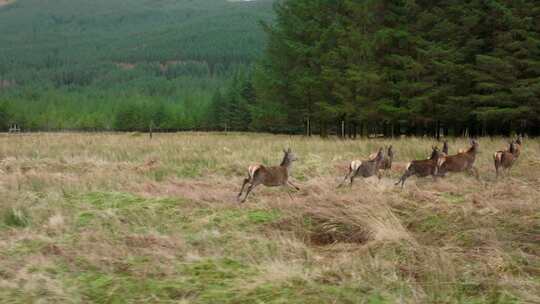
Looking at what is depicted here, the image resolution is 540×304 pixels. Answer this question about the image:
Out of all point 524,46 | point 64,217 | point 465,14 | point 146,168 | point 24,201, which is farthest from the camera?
point 465,14

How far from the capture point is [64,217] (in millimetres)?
7473

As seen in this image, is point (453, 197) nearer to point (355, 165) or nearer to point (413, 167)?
point (413, 167)

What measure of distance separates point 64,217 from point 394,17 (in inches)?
951

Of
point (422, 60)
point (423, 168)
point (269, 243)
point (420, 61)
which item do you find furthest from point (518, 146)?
point (420, 61)

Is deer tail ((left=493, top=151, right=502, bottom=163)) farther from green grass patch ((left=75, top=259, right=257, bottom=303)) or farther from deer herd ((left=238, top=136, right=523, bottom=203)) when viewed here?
green grass patch ((left=75, top=259, right=257, bottom=303))

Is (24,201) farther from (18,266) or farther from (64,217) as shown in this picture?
(18,266)

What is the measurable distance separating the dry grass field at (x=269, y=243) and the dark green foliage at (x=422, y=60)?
14.7m

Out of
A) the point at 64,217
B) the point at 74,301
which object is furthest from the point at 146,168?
the point at 74,301

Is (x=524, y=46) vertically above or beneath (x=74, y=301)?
above

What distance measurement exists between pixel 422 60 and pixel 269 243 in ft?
73.6

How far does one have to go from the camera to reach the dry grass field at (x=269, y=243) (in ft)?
15.9

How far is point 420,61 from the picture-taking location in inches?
1038

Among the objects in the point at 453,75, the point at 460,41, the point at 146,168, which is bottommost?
the point at 146,168

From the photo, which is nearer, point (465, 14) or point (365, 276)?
point (365, 276)
